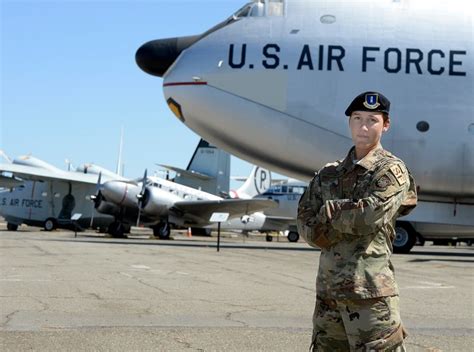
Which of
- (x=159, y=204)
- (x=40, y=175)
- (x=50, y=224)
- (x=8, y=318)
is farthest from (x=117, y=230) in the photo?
(x=8, y=318)

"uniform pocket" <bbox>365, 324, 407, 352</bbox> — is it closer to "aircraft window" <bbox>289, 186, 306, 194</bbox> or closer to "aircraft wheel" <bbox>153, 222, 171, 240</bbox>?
"aircraft wheel" <bbox>153, 222, 171, 240</bbox>

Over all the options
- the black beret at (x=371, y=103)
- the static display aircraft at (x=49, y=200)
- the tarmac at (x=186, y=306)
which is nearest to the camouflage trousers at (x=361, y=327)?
the black beret at (x=371, y=103)

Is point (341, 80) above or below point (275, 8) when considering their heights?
below

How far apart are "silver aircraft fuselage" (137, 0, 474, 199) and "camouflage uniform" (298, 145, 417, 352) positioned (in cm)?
1443

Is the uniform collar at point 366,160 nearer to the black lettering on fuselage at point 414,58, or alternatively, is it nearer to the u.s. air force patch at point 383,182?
the u.s. air force patch at point 383,182

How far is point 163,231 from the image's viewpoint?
35.3 m

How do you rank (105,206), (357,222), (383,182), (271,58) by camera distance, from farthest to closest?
(105,206), (271,58), (383,182), (357,222)

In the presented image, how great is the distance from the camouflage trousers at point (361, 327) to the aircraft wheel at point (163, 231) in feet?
104

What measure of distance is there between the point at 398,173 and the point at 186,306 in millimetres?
5341

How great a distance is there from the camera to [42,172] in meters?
43.9

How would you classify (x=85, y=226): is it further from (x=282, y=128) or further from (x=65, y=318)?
(x=65, y=318)

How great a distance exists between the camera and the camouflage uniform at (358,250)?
3.43m

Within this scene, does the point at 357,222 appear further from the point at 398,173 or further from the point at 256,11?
the point at 256,11

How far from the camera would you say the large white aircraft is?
58.9ft
